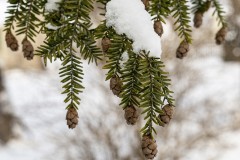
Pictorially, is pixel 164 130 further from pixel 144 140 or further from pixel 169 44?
pixel 144 140

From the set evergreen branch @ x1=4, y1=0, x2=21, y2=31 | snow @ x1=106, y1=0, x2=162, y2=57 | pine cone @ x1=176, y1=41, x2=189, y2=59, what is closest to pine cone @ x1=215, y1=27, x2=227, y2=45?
pine cone @ x1=176, y1=41, x2=189, y2=59

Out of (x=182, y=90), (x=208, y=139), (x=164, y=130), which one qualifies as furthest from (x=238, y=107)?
(x=164, y=130)

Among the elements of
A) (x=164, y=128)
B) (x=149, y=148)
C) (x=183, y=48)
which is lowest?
(x=164, y=128)

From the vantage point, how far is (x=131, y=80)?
828 mm

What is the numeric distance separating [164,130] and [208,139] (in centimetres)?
74

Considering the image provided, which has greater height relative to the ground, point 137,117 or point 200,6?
point 200,6

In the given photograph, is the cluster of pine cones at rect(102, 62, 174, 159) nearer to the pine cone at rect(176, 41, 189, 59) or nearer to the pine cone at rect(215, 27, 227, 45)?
the pine cone at rect(176, 41, 189, 59)

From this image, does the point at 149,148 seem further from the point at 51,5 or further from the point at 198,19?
the point at 198,19

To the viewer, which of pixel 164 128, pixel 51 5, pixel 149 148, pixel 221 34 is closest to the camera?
pixel 149 148

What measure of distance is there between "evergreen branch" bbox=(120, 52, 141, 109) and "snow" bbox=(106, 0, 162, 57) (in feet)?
0.07

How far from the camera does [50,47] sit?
89 centimetres

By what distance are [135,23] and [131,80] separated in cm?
12

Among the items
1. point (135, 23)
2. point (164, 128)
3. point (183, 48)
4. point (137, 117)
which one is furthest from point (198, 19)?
point (164, 128)

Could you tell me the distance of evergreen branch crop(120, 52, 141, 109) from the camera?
2.70 feet
